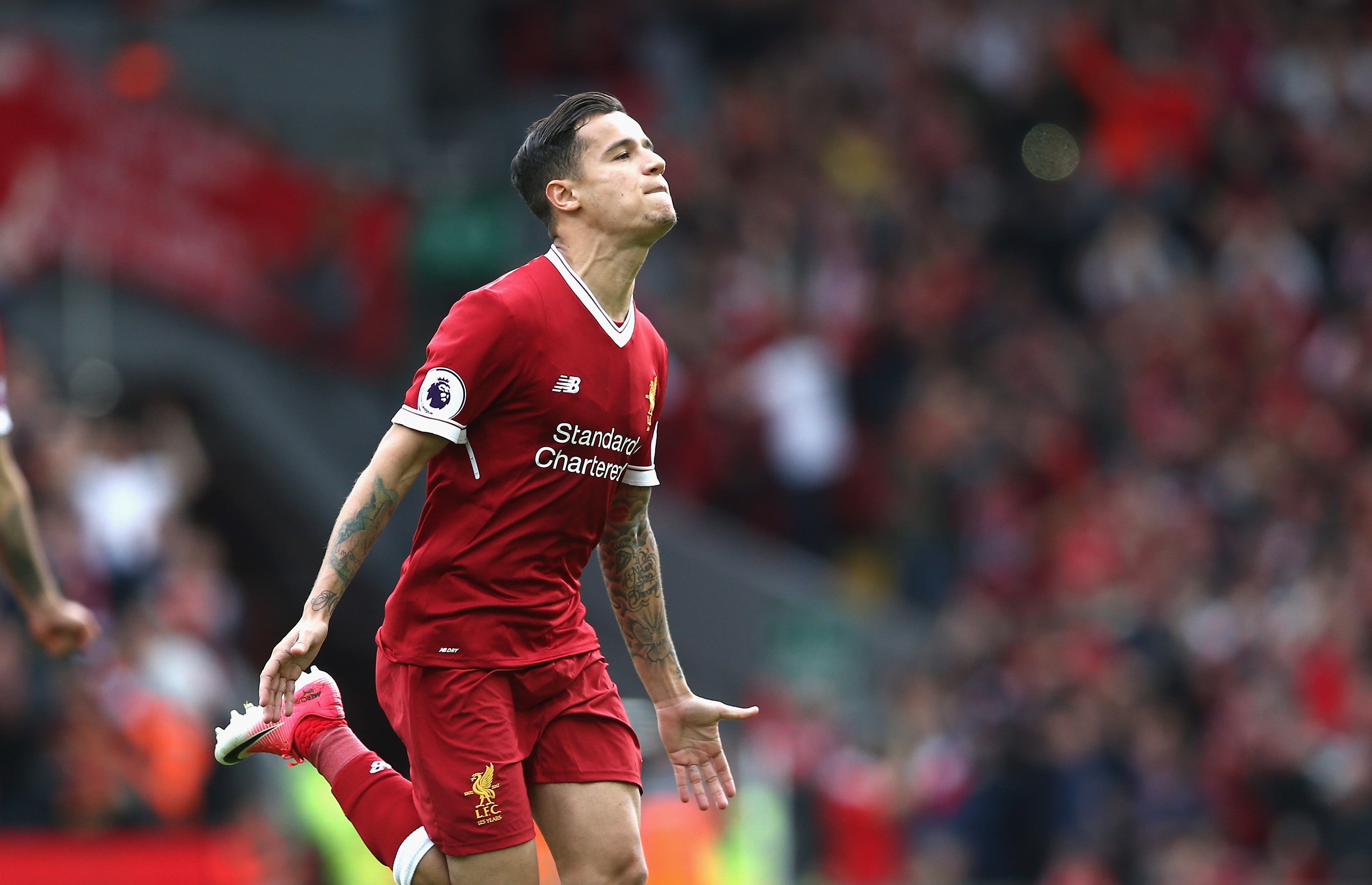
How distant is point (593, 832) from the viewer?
530 centimetres

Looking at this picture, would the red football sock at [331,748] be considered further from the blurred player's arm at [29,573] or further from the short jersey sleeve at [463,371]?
the short jersey sleeve at [463,371]

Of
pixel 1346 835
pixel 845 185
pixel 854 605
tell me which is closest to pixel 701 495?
pixel 854 605

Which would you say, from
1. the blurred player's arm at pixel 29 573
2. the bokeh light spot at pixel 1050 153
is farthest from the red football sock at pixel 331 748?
the bokeh light spot at pixel 1050 153

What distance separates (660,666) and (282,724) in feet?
3.69

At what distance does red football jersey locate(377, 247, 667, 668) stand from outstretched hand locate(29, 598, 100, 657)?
49.9 inches

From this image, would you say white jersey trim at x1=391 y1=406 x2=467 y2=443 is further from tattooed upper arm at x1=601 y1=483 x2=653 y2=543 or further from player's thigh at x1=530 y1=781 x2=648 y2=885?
player's thigh at x1=530 y1=781 x2=648 y2=885

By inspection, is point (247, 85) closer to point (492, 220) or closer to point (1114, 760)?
point (492, 220)

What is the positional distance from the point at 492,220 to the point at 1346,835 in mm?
6179

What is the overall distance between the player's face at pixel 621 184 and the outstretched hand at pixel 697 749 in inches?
54.6

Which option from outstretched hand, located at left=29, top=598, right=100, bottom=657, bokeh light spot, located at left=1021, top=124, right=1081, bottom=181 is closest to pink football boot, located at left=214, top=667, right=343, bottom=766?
outstretched hand, located at left=29, top=598, right=100, bottom=657

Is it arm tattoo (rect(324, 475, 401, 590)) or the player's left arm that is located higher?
arm tattoo (rect(324, 475, 401, 590))

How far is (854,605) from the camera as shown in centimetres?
1466

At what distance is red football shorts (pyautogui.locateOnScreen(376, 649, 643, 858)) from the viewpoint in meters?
5.15

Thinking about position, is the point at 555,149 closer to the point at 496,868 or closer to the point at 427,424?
the point at 427,424
